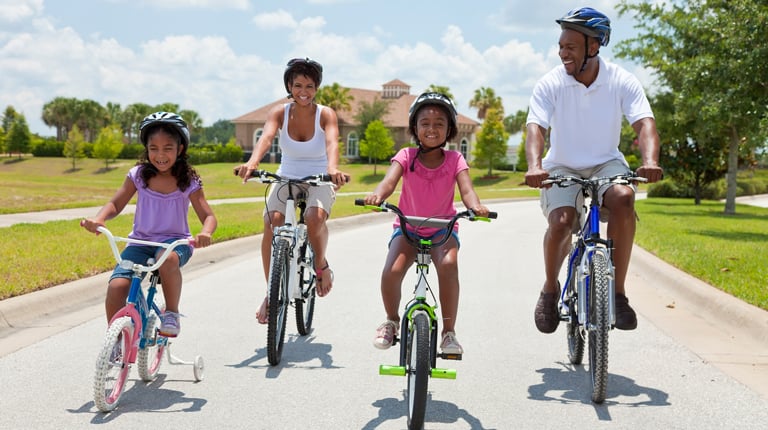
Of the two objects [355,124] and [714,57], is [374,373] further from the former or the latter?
[355,124]

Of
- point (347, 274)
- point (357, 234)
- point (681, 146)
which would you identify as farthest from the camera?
point (681, 146)

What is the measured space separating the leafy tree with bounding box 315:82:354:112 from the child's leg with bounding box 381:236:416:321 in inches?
3243

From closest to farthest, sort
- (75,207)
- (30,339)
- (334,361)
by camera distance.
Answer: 1. (334,361)
2. (30,339)
3. (75,207)

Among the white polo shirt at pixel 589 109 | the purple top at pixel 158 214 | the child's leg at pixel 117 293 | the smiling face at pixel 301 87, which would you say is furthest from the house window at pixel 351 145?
the child's leg at pixel 117 293

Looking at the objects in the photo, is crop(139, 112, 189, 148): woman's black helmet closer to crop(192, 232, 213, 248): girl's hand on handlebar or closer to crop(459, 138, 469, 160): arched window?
crop(192, 232, 213, 248): girl's hand on handlebar

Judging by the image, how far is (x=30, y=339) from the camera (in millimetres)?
6445

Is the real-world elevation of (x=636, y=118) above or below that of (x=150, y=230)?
above

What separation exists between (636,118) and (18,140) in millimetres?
113197

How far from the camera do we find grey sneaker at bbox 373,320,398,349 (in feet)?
16.0

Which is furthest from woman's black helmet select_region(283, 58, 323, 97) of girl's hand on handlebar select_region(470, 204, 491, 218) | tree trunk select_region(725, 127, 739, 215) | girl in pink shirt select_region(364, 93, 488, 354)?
tree trunk select_region(725, 127, 739, 215)

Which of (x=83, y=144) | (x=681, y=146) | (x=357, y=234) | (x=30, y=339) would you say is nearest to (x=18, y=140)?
(x=83, y=144)

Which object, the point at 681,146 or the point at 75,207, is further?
the point at 681,146

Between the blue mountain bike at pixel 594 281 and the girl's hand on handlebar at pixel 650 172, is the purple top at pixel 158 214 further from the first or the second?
the girl's hand on handlebar at pixel 650 172

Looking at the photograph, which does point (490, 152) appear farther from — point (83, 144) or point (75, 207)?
point (75, 207)
